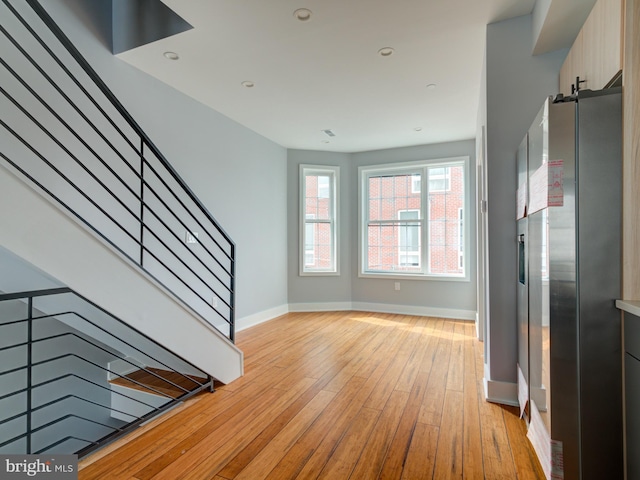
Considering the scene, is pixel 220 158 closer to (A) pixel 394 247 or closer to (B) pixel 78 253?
(B) pixel 78 253

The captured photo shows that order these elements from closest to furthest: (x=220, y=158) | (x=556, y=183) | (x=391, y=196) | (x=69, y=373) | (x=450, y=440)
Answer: (x=556, y=183), (x=450, y=440), (x=69, y=373), (x=220, y=158), (x=391, y=196)

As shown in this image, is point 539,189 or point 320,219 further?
point 320,219

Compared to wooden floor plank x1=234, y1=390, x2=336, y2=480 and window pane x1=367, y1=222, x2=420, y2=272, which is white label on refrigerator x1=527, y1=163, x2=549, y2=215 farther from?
window pane x1=367, y1=222, x2=420, y2=272

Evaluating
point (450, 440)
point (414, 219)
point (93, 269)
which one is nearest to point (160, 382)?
point (93, 269)

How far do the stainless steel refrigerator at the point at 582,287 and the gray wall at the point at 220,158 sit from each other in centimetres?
323

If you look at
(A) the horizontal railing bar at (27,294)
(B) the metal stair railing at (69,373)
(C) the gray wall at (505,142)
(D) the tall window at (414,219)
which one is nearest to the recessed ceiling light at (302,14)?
(C) the gray wall at (505,142)

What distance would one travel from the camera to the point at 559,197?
4.84 ft

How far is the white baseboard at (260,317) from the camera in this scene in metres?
4.39

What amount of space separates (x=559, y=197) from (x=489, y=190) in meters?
0.96

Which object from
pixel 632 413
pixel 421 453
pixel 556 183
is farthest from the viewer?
pixel 421 453

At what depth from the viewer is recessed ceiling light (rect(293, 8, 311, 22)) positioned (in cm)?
222

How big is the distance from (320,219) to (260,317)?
6.33ft

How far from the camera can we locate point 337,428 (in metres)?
2.06

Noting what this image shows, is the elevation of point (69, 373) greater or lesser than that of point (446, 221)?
lesser
